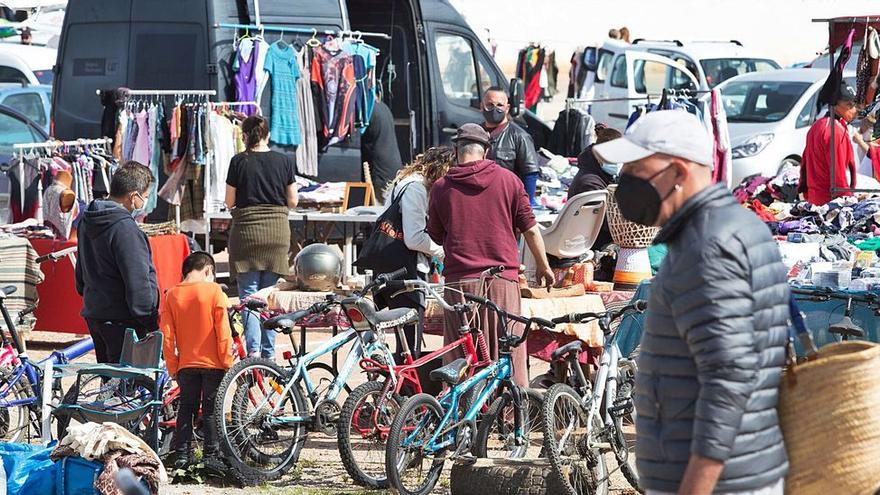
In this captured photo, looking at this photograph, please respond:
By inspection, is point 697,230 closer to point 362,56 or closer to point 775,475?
point 775,475

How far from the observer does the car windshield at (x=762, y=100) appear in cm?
1967

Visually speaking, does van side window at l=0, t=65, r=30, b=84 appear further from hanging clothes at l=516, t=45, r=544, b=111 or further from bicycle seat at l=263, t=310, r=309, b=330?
bicycle seat at l=263, t=310, r=309, b=330

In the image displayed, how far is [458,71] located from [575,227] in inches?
267

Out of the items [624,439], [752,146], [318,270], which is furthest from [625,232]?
[752,146]

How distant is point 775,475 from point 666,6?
180 feet

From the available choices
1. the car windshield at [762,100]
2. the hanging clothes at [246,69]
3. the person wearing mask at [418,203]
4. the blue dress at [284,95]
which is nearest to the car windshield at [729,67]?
the car windshield at [762,100]

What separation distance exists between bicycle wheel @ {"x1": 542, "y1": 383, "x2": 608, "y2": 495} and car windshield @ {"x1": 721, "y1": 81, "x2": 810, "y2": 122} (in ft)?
41.8

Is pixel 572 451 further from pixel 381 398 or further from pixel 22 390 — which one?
pixel 22 390

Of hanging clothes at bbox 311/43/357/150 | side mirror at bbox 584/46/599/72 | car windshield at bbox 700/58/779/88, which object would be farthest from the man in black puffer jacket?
side mirror at bbox 584/46/599/72

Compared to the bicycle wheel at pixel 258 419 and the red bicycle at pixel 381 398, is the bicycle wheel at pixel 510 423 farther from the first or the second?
the bicycle wheel at pixel 258 419

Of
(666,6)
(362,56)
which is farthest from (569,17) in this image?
(362,56)

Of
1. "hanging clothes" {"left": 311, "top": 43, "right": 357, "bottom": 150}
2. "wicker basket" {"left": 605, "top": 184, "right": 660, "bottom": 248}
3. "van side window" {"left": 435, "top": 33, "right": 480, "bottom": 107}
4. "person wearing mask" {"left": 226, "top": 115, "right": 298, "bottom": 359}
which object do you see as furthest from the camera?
"van side window" {"left": 435, "top": 33, "right": 480, "bottom": 107}

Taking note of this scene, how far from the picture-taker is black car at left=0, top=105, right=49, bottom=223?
16219 mm

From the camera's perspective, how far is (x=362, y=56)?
14984 millimetres
